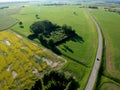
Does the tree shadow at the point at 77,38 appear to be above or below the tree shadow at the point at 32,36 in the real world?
above

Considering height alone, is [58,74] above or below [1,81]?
above

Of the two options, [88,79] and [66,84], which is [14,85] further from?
[88,79]

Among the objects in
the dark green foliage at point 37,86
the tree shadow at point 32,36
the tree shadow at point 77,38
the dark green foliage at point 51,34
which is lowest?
the tree shadow at point 32,36

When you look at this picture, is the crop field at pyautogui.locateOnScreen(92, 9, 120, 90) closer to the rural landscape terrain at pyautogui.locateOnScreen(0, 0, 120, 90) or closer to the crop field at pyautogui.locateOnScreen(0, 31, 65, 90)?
the rural landscape terrain at pyautogui.locateOnScreen(0, 0, 120, 90)

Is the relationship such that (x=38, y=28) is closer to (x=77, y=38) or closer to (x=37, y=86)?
(x=77, y=38)

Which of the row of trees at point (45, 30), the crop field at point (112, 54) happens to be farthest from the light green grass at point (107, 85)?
the row of trees at point (45, 30)

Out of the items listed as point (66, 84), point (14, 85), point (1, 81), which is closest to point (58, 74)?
point (66, 84)

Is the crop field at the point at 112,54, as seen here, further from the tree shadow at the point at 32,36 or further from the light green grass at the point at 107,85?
the tree shadow at the point at 32,36
